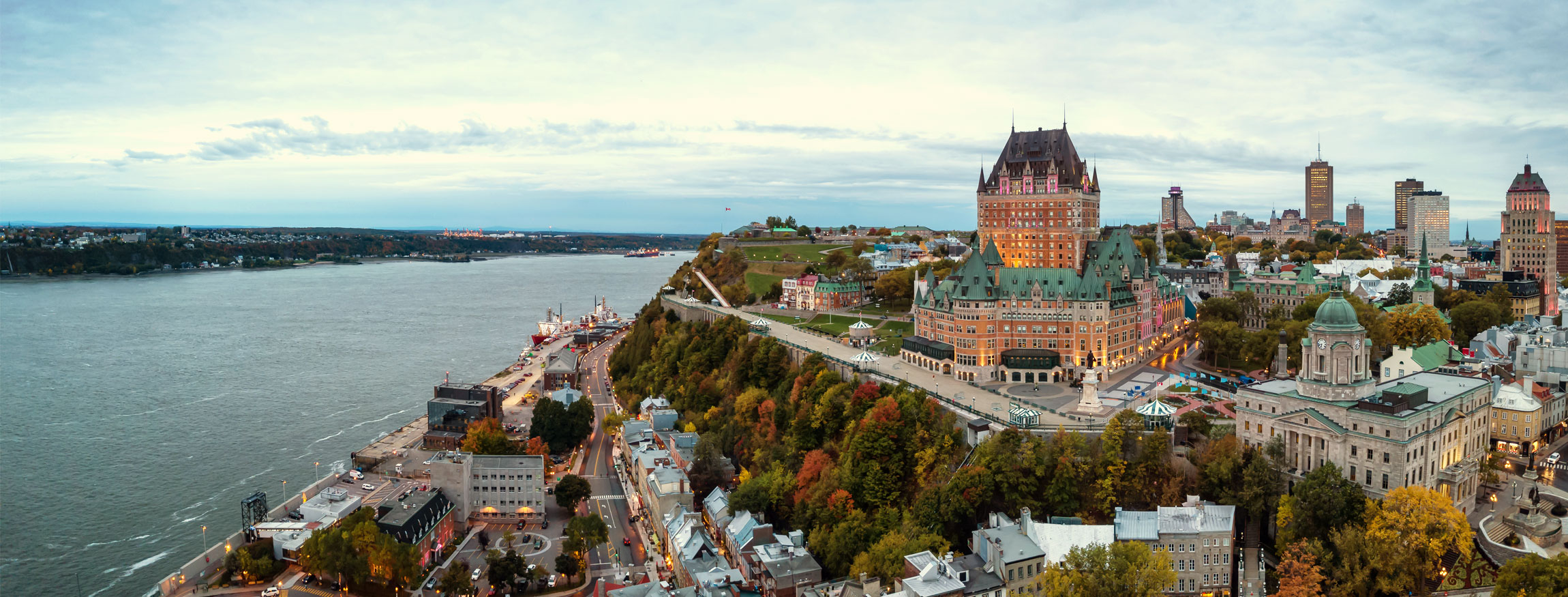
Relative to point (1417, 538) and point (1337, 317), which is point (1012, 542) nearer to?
point (1417, 538)

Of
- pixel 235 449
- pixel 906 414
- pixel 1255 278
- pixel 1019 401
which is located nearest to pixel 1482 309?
pixel 1255 278

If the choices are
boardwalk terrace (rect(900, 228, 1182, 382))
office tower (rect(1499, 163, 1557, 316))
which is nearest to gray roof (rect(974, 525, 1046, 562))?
boardwalk terrace (rect(900, 228, 1182, 382))

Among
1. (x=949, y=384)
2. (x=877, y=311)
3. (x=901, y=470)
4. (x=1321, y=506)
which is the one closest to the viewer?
(x=1321, y=506)

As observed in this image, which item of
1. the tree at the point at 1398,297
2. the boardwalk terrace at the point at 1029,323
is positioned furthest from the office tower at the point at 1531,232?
the boardwalk terrace at the point at 1029,323

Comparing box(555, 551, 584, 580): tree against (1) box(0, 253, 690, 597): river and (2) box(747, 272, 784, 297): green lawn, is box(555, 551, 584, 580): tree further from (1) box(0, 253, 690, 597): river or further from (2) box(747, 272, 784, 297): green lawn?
(2) box(747, 272, 784, 297): green lawn

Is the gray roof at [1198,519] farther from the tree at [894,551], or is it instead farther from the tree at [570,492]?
the tree at [570,492]

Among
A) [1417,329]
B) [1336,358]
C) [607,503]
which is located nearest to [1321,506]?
[1336,358]

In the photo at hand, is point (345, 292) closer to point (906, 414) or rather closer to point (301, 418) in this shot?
point (301, 418)

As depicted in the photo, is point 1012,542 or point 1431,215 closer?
point 1012,542
